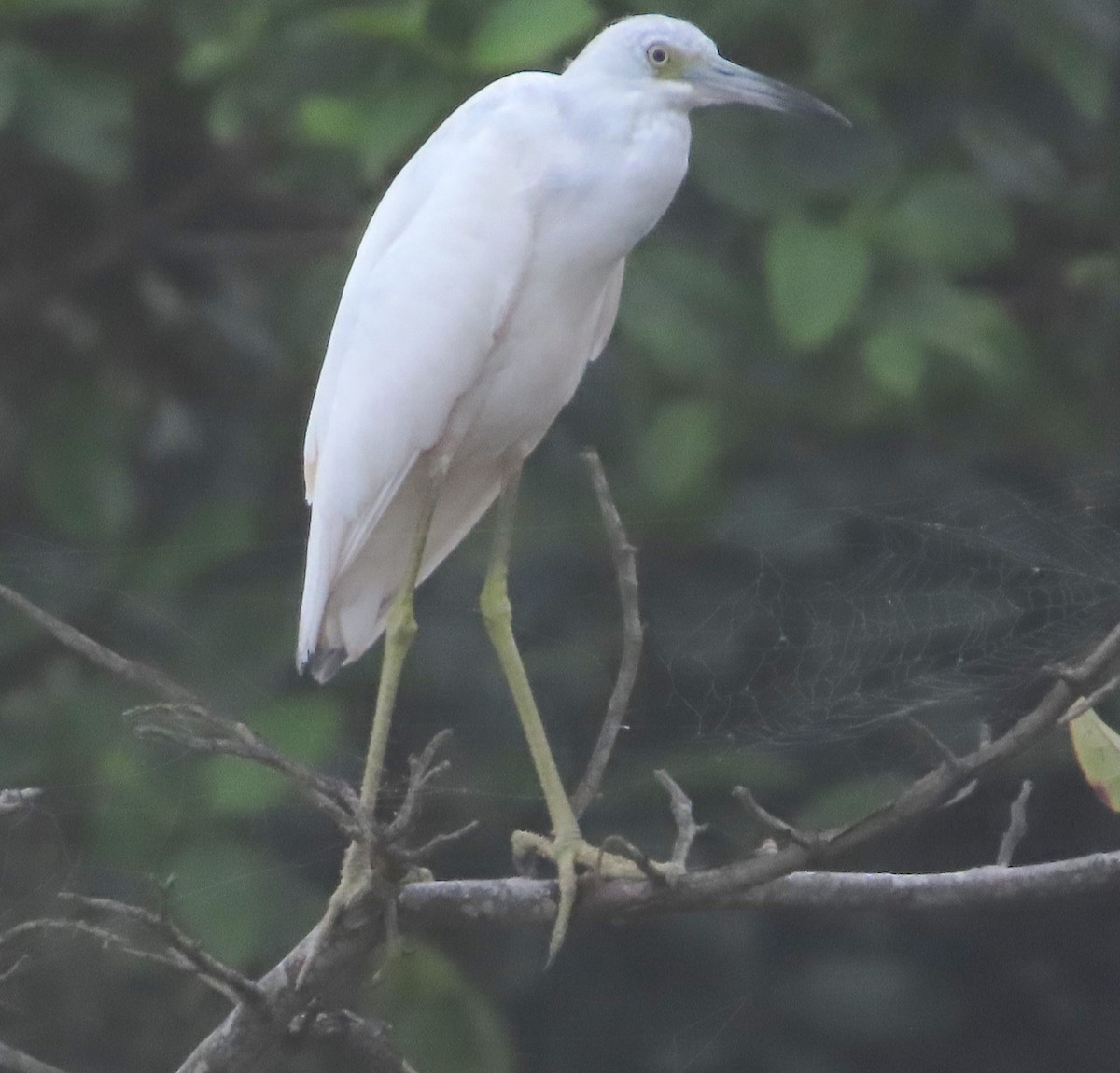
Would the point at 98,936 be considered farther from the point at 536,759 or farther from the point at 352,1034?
the point at 536,759

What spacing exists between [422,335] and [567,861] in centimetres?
42

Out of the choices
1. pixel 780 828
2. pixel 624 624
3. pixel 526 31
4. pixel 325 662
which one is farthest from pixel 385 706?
pixel 526 31

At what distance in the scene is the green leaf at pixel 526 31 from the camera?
1867mm

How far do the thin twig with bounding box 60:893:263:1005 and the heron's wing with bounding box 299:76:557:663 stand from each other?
371 millimetres

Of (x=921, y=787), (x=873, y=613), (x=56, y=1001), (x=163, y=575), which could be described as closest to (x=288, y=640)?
(x=163, y=575)

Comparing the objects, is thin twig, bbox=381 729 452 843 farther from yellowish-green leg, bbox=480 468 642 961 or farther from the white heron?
the white heron

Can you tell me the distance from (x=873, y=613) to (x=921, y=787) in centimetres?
25

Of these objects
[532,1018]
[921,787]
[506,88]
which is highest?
[506,88]

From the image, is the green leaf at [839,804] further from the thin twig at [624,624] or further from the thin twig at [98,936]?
the thin twig at [98,936]

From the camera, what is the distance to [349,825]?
1098 mm

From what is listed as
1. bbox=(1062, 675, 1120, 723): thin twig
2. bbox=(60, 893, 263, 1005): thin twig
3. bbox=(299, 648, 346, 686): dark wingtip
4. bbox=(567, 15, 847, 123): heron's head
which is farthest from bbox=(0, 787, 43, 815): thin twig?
bbox=(567, 15, 847, 123): heron's head

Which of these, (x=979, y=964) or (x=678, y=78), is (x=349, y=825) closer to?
(x=678, y=78)

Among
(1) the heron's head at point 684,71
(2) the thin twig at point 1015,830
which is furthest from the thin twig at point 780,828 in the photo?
(1) the heron's head at point 684,71

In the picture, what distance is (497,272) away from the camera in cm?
150
